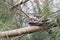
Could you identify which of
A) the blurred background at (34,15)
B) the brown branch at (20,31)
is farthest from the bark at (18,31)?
the blurred background at (34,15)

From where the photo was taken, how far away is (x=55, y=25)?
3.21 feet

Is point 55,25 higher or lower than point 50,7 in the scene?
lower

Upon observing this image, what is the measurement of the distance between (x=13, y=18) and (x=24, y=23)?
0.14m

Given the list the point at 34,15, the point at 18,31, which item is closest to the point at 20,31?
the point at 18,31

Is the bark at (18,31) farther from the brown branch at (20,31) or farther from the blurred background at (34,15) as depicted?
the blurred background at (34,15)

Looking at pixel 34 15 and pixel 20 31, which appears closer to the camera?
pixel 20 31

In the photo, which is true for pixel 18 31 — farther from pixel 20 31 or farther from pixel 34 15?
pixel 34 15

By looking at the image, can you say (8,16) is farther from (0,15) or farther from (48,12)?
(48,12)

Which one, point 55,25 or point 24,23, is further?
point 24,23

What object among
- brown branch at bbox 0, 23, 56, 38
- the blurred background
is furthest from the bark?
the blurred background

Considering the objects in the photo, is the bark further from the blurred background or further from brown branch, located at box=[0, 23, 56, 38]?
the blurred background

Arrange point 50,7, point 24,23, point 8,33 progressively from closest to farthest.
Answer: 1. point 8,33
2. point 50,7
3. point 24,23

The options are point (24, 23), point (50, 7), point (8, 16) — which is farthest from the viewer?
point (24, 23)

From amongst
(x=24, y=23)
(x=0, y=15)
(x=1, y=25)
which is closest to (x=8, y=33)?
(x=1, y=25)
